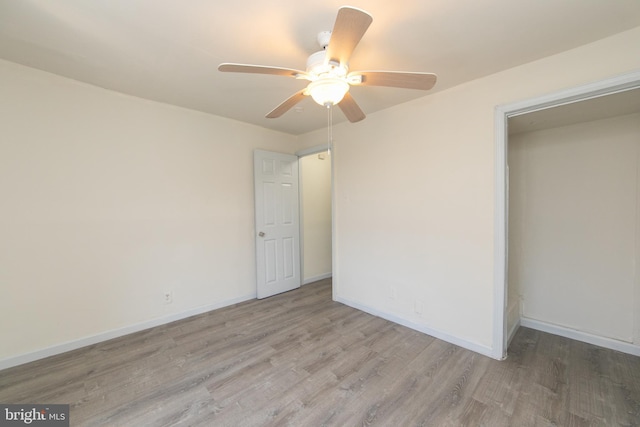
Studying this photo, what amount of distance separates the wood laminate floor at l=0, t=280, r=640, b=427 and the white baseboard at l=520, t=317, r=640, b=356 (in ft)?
0.29

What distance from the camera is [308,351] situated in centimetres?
241

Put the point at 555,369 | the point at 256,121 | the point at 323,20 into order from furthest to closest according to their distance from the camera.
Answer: the point at 256,121, the point at 555,369, the point at 323,20

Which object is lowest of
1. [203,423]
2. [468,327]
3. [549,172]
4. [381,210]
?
[203,423]

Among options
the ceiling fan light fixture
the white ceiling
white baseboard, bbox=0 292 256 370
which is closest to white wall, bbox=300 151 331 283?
white baseboard, bbox=0 292 256 370

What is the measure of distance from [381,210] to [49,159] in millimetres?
3226

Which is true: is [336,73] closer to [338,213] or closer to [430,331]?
[338,213]

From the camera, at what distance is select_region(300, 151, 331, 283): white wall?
4422 millimetres

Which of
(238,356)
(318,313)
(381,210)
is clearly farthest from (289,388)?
(381,210)

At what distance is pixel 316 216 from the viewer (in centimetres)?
460

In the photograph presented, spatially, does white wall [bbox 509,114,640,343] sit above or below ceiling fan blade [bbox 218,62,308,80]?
below

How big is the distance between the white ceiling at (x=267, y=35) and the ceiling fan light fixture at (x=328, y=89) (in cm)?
37

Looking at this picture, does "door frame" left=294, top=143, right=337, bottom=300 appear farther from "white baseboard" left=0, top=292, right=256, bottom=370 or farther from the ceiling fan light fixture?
the ceiling fan light fixture

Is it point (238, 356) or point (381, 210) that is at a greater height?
point (381, 210)

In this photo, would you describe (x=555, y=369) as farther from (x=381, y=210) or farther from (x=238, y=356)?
(x=238, y=356)
